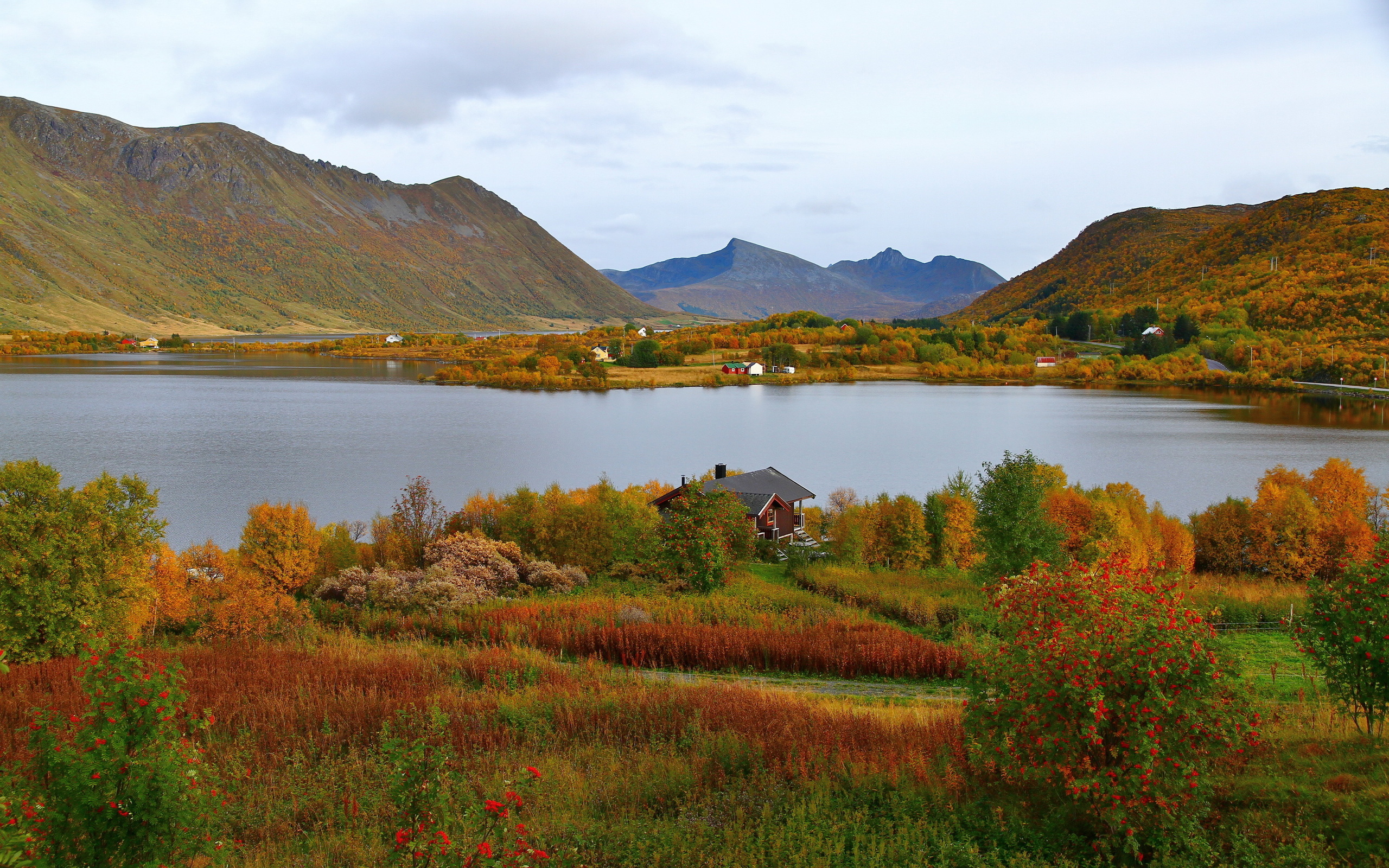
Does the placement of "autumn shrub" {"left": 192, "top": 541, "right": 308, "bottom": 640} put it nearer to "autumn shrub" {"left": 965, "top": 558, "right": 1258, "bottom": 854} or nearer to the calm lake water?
the calm lake water

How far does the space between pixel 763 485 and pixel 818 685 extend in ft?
54.7

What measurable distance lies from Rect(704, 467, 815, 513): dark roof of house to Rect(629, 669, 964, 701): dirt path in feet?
48.8

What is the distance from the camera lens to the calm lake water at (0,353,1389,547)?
4153 cm

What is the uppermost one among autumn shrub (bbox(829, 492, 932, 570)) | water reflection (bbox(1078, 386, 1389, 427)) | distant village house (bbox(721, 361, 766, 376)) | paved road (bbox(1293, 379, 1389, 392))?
distant village house (bbox(721, 361, 766, 376))

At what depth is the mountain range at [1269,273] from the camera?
11269 centimetres

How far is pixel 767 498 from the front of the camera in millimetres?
29078

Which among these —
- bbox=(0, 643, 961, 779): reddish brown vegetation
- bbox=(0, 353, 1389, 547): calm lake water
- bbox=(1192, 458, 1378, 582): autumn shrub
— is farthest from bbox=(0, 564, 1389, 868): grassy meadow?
bbox=(0, 353, 1389, 547): calm lake water

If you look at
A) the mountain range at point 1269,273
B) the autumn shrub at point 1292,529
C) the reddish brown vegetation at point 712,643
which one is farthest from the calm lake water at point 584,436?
the mountain range at point 1269,273

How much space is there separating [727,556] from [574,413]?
52.9m

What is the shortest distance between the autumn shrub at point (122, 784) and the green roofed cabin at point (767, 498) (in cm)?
2313

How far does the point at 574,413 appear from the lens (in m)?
74.3

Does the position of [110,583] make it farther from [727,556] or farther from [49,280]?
[49,280]

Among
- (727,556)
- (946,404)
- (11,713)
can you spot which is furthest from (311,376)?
(11,713)

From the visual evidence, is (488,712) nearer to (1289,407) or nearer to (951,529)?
(951,529)
